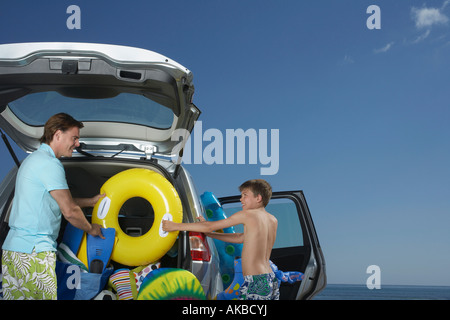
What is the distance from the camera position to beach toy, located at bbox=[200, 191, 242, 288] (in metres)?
4.18

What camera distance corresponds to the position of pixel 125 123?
149 inches

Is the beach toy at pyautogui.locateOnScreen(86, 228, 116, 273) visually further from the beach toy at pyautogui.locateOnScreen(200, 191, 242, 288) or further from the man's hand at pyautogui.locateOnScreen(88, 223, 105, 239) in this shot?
the beach toy at pyautogui.locateOnScreen(200, 191, 242, 288)

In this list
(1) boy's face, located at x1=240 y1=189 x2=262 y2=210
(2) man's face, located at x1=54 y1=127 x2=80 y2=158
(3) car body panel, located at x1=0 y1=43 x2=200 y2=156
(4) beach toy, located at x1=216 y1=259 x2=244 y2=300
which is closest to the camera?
(3) car body panel, located at x1=0 y1=43 x2=200 y2=156

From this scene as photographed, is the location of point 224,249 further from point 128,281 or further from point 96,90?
point 96,90

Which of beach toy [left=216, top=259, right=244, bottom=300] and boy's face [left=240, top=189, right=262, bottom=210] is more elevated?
boy's face [left=240, top=189, right=262, bottom=210]

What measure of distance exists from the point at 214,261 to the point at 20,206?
1.30 metres

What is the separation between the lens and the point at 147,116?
12.0 feet

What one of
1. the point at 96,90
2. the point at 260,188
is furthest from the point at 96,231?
the point at 260,188

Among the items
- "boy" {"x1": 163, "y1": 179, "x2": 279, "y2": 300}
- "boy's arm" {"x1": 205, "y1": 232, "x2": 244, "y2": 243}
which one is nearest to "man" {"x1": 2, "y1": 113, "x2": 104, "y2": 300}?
"boy" {"x1": 163, "y1": 179, "x2": 279, "y2": 300}

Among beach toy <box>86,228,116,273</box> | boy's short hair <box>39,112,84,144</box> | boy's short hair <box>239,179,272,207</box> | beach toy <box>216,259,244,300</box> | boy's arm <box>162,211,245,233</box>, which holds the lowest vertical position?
beach toy <box>216,259,244,300</box>

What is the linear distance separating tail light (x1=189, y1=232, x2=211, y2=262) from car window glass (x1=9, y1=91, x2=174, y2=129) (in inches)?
41.7

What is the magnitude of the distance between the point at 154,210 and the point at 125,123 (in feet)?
3.19

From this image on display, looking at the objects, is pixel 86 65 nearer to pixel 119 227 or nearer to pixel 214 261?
pixel 119 227

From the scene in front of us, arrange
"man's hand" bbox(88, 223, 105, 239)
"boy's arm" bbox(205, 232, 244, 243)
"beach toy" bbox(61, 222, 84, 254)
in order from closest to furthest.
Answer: "man's hand" bbox(88, 223, 105, 239), "beach toy" bbox(61, 222, 84, 254), "boy's arm" bbox(205, 232, 244, 243)
